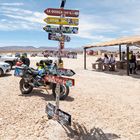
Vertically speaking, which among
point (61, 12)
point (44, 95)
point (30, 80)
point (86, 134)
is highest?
→ point (61, 12)

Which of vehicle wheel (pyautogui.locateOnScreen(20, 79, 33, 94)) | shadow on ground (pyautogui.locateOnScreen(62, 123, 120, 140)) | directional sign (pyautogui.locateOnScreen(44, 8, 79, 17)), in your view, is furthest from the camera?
vehicle wheel (pyautogui.locateOnScreen(20, 79, 33, 94))

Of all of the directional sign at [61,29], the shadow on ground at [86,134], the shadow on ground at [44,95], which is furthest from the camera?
the shadow on ground at [44,95]

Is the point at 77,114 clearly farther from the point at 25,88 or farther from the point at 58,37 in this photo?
the point at 25,88

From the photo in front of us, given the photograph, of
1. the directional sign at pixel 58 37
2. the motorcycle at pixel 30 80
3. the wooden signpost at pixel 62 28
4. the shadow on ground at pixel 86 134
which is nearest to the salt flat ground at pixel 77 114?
the shadow on ground at pixel 86 134

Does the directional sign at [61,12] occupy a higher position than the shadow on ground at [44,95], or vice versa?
the directional sign at [61,12]

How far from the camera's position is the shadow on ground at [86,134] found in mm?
7230

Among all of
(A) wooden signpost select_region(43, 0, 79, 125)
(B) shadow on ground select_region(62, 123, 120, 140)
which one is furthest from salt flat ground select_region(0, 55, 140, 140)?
(A) wooden signpost select_region(43, 0, 79, 125)

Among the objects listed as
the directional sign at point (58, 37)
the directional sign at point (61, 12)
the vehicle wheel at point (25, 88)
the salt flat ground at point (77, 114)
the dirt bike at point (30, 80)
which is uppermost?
the directional sign at point (61, 12)

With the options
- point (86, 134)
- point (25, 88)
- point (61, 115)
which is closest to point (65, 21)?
point (61, 115)

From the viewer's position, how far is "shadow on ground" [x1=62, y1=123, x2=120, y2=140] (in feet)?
23.7

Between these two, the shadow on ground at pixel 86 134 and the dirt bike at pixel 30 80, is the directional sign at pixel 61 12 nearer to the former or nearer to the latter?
the shadow on ground at pixel 86 134

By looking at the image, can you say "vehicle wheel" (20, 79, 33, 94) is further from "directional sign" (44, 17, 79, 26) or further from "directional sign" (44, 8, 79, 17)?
"directional sign" (44, 8, 79, 17)

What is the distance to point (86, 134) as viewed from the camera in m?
7.41

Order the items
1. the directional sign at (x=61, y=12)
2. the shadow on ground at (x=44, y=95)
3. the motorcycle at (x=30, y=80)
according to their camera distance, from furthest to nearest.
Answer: the motorcycle at (x=30, y=80) < the shadow on ground at (x=44, y=95) < the directional sign at (x=61, y=12)
